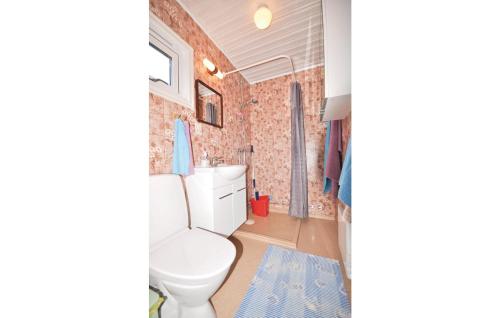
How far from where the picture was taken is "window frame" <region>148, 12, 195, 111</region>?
1.22 metres

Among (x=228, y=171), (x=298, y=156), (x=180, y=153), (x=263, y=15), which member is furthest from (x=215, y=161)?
(x=263, y=15)

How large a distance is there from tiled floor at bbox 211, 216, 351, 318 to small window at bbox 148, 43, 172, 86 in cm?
163

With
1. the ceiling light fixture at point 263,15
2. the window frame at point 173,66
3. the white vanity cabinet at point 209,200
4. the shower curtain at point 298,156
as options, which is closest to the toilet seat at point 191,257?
the white vanity cabinet at point 209,200

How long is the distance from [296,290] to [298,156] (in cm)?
139

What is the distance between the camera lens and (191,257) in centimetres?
79

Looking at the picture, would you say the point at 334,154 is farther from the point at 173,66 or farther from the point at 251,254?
the point at 173,66

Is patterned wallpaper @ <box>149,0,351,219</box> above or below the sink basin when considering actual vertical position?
above

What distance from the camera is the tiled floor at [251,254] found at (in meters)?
0.95

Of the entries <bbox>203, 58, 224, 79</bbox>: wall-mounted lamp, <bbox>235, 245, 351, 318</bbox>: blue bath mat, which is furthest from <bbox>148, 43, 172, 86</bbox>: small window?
<bbox>235, 245, 351, 318</bbox>: blue bath mat

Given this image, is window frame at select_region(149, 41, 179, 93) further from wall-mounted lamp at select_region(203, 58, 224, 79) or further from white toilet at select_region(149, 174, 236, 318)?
white toilet at select_region(149, 174, 236, 318)
